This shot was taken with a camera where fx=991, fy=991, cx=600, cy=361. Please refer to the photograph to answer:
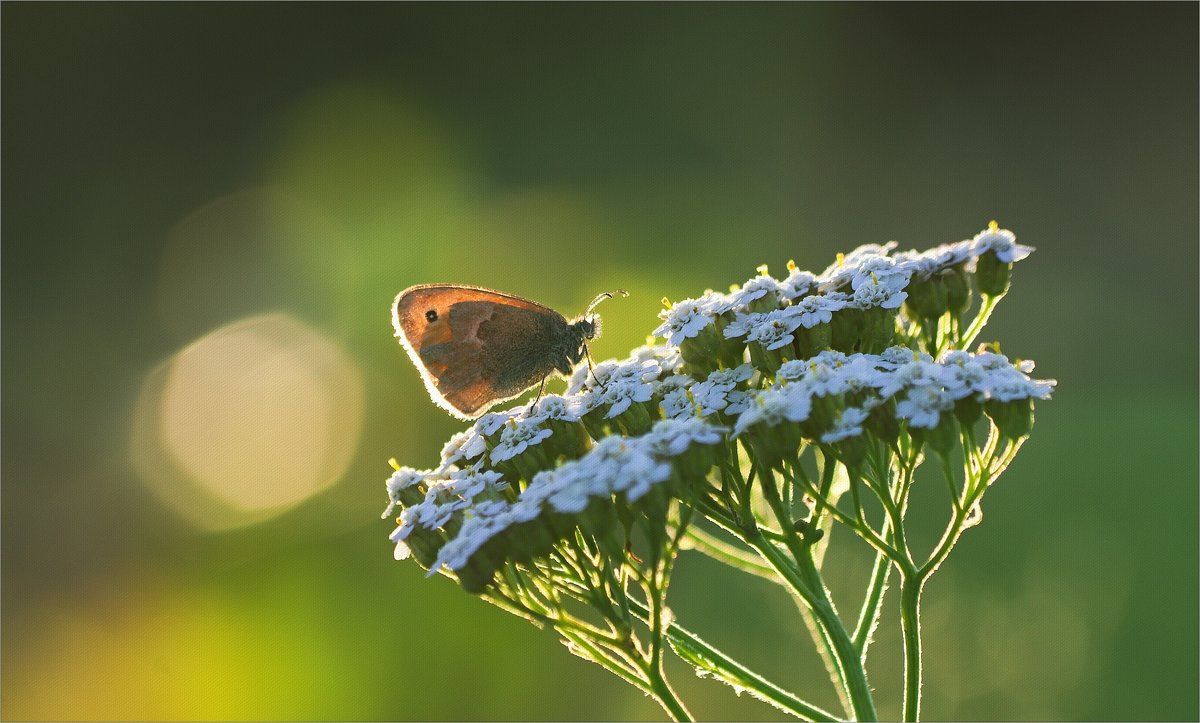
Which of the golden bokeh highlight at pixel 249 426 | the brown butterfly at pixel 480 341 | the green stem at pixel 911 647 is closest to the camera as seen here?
the green stem at pixel 911 647

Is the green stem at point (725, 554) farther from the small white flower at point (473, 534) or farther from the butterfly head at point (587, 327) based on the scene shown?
the butterfly head at point (587, 327)

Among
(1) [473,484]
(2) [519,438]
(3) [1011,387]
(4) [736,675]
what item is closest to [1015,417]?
(3) [1011,387]

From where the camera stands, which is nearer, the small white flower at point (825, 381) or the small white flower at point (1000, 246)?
the small white flower at point (825, 381)

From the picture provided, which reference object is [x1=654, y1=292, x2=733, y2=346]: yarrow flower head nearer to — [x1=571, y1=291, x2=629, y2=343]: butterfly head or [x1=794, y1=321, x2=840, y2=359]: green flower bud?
[x1=794, y1=321, x2=840, y2=359]: green flower bud

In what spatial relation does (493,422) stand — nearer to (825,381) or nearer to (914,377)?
(825,381)

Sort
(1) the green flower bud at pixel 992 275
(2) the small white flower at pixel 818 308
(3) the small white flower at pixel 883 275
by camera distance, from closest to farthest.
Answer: (2) the small white flower at pixel 818 308 → (3) the small white flower at pixel 883 275 → (1) the green flower bud at pixel 992 275

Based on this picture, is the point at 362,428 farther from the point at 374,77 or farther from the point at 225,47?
the point at 225,47

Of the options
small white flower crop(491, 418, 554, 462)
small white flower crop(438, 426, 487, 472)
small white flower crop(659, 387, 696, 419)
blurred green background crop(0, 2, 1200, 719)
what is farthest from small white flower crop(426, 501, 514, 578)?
blurred green background crop(0, 2, 1200, 719)

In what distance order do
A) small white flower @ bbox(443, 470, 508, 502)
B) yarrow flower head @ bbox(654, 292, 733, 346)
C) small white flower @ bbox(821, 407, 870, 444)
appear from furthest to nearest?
yarrow flower head @ bbox(654, 292, 733, 346) < small white flower @ bbox(443, 470, 508, 502) < small white flower @ bbox(821, 407, 870, 444)

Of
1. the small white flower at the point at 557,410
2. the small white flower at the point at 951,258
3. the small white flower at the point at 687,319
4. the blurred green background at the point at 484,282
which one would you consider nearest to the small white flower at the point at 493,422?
the small white flower at the point at 557,410
